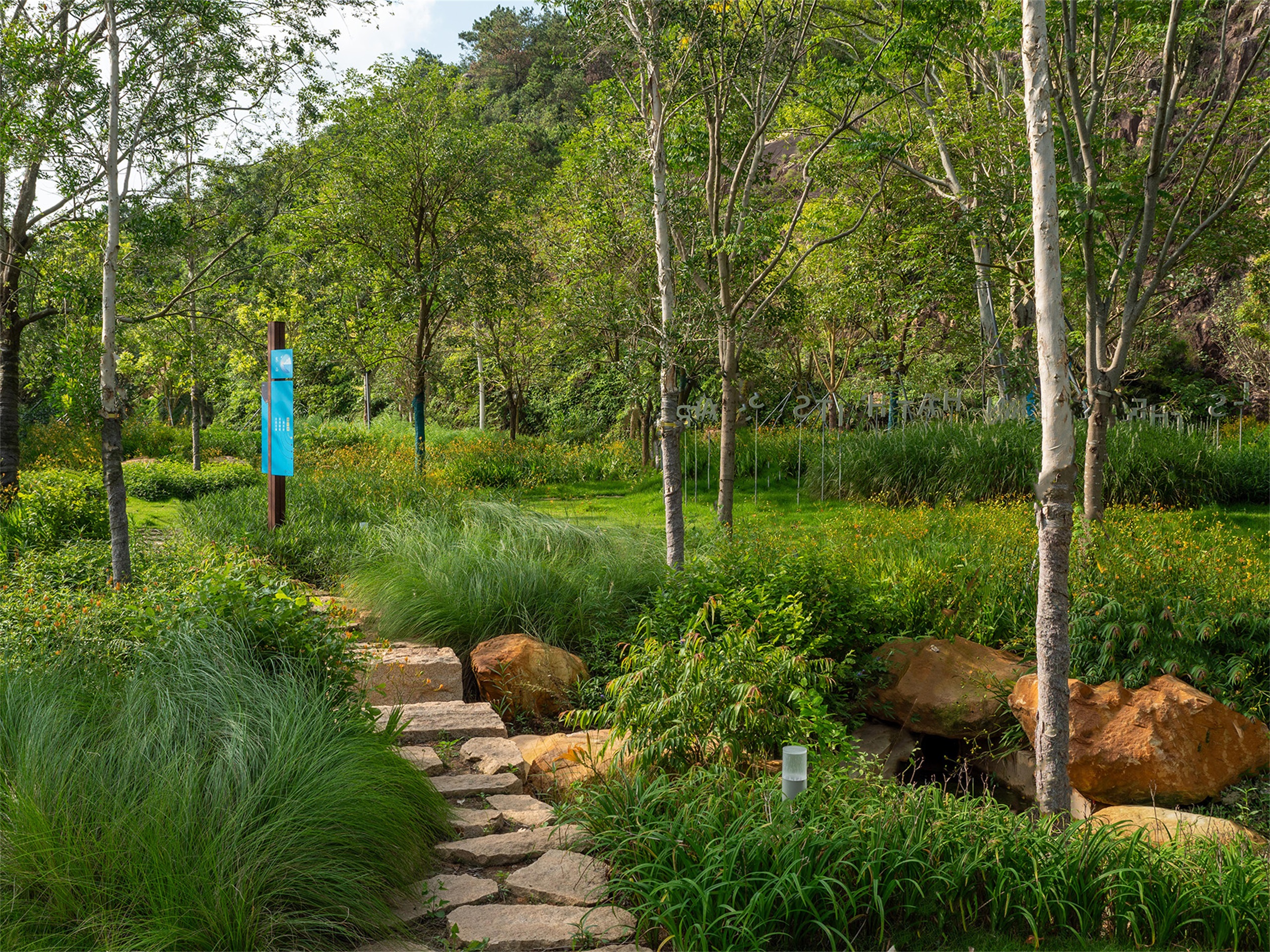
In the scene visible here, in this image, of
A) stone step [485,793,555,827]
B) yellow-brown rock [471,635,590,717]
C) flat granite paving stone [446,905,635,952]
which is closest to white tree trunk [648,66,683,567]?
yellow-brown rock [471,635,590,717]

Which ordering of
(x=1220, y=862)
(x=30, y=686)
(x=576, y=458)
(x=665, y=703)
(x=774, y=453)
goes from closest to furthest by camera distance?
1. (x=1220, y=862)
2. (x=30, y=686)
3. (x=665, y=703)
4. (x=774, y=453)
5. (x=576, y=458)

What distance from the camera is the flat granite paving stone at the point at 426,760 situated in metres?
4.57

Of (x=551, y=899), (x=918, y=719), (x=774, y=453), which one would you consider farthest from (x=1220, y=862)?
(x=774, y=453)

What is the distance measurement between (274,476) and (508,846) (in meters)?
5.99

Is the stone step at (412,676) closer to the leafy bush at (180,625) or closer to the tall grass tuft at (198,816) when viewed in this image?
the leafy bush at (180,625)

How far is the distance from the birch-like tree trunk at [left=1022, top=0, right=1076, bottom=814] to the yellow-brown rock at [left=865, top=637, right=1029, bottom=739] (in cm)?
138

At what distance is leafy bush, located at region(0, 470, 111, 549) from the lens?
349 inches

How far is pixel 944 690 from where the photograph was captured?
232 inches

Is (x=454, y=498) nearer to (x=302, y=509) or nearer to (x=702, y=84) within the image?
(x=302, y=509)

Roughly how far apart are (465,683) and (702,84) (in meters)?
5.49

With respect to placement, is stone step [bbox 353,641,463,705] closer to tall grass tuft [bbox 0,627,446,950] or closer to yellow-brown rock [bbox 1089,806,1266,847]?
tall grass tuft [bbox 0,627,446,950]

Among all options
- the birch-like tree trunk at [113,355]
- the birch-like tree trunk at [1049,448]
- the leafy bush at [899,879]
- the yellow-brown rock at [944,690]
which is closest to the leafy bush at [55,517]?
the birch-like tree trunk at [113,355]

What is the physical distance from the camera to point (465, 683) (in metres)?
6.27

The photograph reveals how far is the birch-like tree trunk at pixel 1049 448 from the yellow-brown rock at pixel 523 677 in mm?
2895
